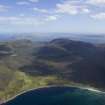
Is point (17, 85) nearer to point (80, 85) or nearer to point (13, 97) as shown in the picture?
point (13, 97)

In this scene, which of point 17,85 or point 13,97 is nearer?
point 13,97

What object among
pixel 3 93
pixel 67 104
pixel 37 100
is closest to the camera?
pixel 67 104

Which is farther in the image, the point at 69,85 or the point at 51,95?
the point at 69,85

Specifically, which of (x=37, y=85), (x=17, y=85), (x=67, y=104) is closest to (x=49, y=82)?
(x=37, y=85)

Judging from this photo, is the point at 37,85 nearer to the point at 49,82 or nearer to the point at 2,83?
the point at 49,82

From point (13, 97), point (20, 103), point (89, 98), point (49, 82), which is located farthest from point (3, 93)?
point (89, 98)

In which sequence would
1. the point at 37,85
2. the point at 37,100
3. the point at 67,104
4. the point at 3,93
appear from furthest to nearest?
1. the point at 37,85
2. the point at 3,93
3. the point at 37,100
4. the point at 67,104
